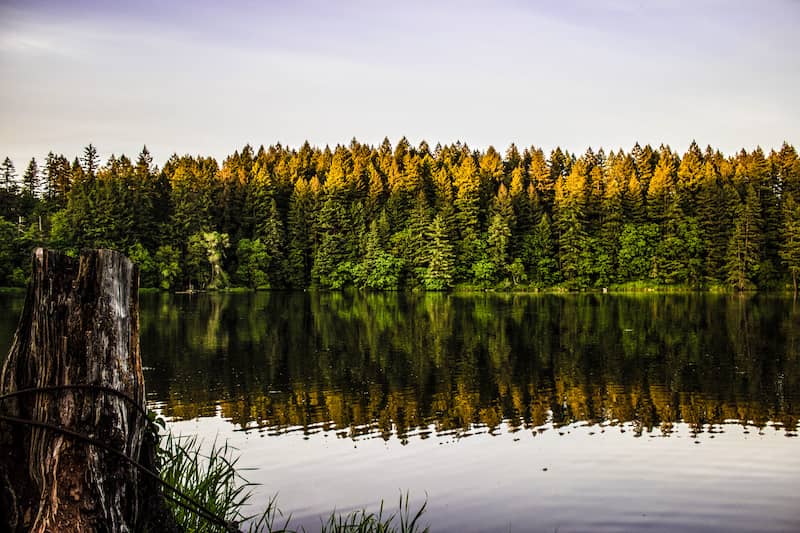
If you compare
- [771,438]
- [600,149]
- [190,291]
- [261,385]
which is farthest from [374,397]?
[600,149]

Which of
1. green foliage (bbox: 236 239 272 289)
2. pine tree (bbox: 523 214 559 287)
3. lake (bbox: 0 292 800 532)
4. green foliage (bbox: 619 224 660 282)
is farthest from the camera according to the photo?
green foliage (bbox: 236 239 272 289)

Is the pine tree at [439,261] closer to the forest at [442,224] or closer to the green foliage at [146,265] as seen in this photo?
the forest at [442,224]

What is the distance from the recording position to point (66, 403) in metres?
3.34

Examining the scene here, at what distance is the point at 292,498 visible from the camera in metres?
9.76

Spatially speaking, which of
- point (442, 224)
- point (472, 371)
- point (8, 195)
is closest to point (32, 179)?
point (8, 195)

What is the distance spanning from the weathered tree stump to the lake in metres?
5.78

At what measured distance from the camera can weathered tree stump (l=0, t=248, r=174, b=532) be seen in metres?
3.29

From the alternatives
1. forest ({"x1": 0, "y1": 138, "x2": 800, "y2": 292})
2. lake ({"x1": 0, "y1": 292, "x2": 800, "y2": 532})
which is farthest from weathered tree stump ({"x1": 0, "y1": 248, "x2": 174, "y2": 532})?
forest ({"x1": 0, "y1": 138, "x2": 800, "y2": 292})

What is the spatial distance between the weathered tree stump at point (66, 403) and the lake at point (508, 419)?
18.9 ft

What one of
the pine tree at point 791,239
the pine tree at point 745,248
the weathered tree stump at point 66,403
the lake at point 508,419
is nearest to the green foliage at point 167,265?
the lake at point 508,419

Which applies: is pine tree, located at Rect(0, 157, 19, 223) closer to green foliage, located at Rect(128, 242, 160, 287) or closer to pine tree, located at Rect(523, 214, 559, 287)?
green foliage, located at Rect(128, 242, 160, 287)

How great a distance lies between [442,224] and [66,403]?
72035 millimetres

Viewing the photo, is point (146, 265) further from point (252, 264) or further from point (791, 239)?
point (791, 239)

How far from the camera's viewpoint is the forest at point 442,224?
70938 mm
